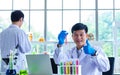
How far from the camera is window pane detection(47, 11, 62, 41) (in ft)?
22.0

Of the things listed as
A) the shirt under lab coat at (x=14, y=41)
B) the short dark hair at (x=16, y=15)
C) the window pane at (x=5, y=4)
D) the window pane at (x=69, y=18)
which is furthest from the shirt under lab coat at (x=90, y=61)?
the window pane at (x=5, y=4)

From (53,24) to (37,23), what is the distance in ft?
1.23

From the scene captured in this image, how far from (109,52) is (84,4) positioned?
4.11 ft

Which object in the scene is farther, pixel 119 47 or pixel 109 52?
pixel 109 52

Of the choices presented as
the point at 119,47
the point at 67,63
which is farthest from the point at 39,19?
the point at 67,63

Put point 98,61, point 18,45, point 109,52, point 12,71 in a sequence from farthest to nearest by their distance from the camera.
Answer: point 109,52, point 18,45, point 98,61, point 12,71

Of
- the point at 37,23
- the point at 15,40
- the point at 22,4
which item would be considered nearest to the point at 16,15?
the point at 15,40

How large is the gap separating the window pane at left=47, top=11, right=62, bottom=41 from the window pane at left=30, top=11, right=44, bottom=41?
16cm

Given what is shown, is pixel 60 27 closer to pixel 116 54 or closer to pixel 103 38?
pixel 103 38

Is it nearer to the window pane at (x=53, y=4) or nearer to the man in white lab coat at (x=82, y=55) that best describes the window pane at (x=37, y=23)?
the window pane at (x=53, y=4)

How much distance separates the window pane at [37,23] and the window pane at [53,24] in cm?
16

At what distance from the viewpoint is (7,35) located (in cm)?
325

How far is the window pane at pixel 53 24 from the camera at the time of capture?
6.71 meters

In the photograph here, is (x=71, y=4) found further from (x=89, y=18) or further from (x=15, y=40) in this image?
(x=15, y=40)
